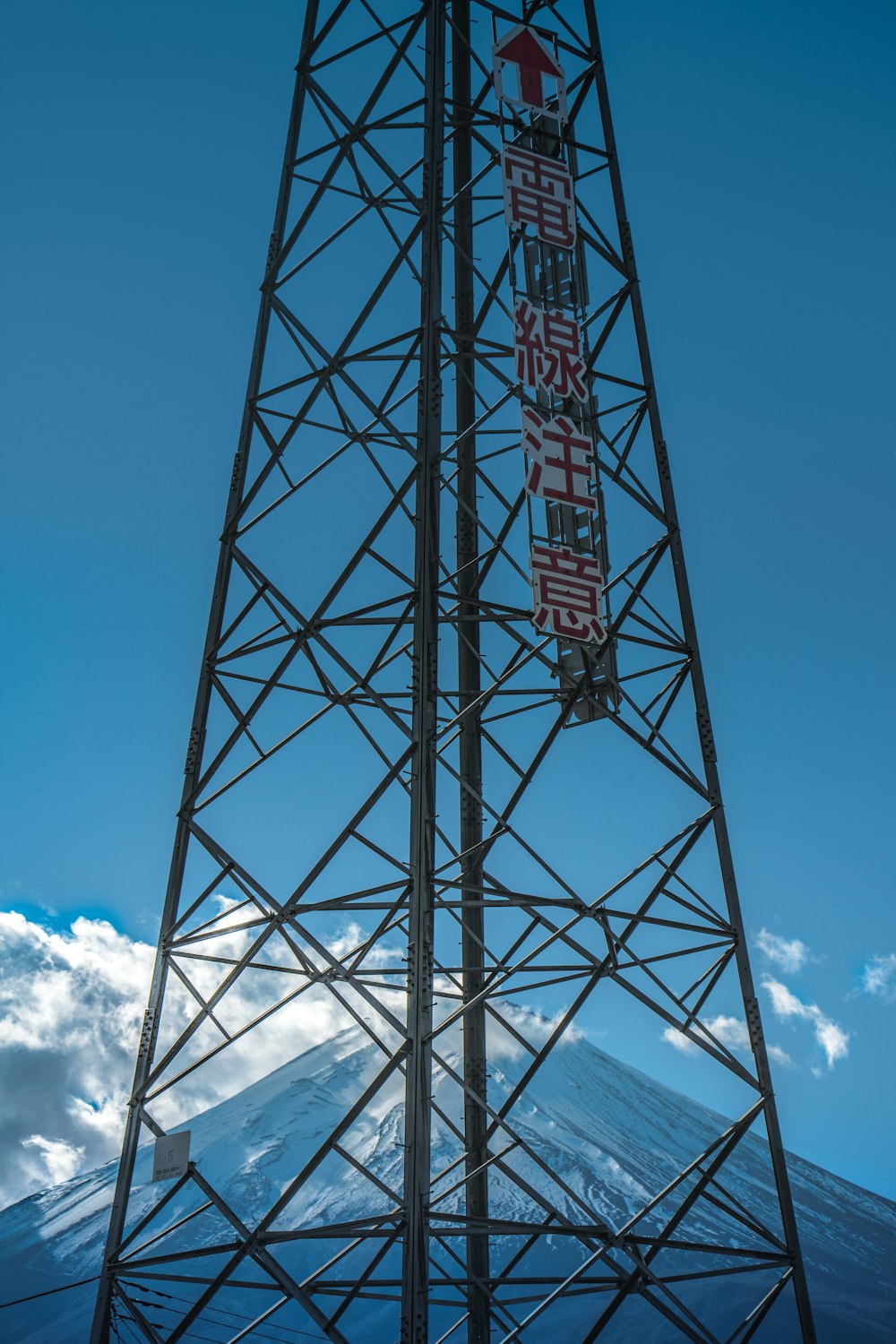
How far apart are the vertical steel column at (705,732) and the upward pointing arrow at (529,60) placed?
3.27ft

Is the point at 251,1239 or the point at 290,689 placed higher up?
the point at 290,689

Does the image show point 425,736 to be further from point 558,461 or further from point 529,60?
point 529,60

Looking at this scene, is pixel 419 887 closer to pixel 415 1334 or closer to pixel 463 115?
pixel 415 1334

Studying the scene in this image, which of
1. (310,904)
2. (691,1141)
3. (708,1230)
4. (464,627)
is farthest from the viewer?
(691,1141)

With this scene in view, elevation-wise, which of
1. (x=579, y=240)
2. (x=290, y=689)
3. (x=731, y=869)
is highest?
(x=579, y=240)

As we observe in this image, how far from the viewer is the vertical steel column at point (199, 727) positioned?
36.8 ft

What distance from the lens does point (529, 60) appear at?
16609 mm

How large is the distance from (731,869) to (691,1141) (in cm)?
10714

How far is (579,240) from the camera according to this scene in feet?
53.4

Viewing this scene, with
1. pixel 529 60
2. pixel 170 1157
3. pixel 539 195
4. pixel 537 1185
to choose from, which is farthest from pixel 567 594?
pixel 537 1185

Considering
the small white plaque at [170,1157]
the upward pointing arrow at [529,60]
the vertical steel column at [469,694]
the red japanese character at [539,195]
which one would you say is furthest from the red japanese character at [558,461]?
the small white plaque at [170,1157]

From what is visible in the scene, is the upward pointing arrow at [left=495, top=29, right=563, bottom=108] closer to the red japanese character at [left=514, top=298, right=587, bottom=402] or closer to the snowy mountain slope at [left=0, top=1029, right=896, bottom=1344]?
the red japanese character at [left=514, top=298, right=587, bottom=402]

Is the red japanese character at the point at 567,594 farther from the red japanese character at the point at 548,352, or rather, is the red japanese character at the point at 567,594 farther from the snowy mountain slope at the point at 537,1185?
the snowy mountain slope at the point at 537,1185

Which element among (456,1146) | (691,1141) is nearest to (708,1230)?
(691,1141)
